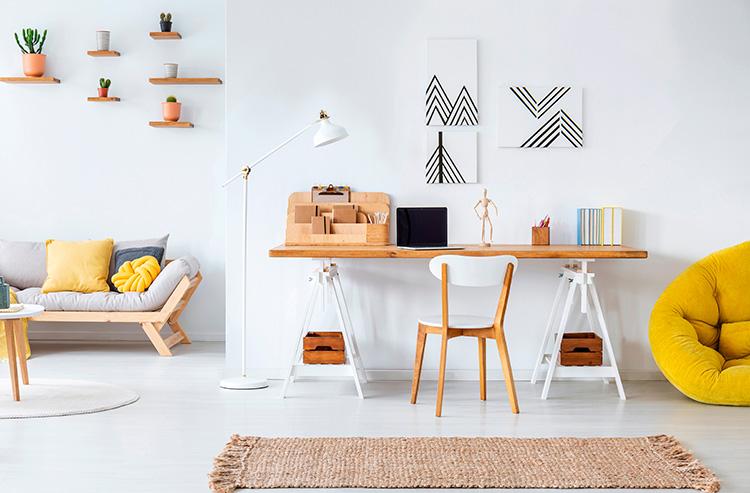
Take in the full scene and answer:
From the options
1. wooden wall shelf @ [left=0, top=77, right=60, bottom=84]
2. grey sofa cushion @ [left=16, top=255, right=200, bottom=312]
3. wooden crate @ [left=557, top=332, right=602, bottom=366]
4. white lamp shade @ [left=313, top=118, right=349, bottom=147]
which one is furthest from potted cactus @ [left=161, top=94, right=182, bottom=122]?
wooden crate @ [left=557, top=332, right=602, bottom=366]

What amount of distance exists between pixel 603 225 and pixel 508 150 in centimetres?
70

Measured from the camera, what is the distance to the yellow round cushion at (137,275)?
534 cm

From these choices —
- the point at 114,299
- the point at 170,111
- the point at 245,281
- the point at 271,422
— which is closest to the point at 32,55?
the point at 170,111

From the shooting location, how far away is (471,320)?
3854 mm

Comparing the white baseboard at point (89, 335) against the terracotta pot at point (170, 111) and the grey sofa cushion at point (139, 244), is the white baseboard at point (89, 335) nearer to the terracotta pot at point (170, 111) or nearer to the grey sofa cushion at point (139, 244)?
the grey sofa cushion at point (139, 244)

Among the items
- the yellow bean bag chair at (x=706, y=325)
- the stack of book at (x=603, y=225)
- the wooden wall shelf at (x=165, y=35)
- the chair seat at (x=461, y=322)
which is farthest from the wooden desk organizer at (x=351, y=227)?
the wooden wall shelf at (x=165, y=35)

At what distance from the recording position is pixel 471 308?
4469 millimetres

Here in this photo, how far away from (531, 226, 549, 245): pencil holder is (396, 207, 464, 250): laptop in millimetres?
529

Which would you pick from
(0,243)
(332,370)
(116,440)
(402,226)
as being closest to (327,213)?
(402,226)

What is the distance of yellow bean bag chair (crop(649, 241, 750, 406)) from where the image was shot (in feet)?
12.6

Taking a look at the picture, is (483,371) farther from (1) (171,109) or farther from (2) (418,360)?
(1) (171,109)

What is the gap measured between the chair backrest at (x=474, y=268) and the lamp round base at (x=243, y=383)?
1.29m

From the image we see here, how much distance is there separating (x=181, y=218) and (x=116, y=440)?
117 inches

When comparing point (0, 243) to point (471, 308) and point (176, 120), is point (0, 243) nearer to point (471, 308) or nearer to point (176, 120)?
point (176, 120)
